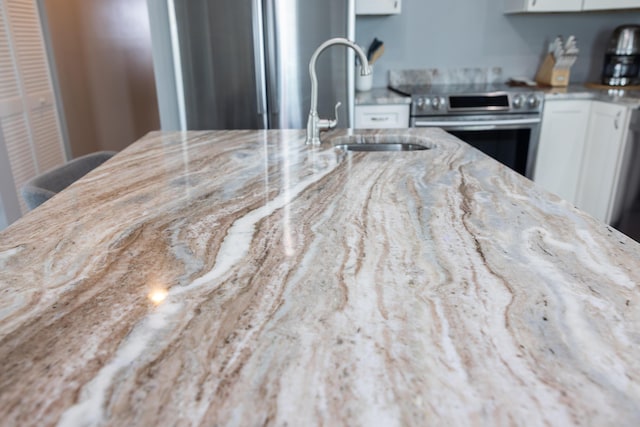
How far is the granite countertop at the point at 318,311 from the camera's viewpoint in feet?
1.60

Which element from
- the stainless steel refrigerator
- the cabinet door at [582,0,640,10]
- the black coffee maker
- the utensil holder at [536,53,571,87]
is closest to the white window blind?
the stainless steel refrigerator

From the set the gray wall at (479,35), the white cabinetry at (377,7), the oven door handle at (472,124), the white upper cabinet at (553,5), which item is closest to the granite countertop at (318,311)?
the oven door handle at (472,124)

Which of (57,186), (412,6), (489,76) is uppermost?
(412,6)

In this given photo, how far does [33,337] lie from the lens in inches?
23.5

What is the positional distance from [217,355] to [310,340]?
11 centimetres

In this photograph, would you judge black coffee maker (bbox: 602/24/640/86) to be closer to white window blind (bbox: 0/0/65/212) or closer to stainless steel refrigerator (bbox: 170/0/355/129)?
stainless steel refrigerator (bbox: 170/0/355/129)

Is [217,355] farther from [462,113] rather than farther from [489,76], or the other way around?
[489,76]

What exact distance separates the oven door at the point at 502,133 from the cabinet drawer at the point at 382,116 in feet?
0.23

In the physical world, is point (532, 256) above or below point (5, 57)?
below

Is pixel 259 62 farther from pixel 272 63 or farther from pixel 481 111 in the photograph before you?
pixel 481 111

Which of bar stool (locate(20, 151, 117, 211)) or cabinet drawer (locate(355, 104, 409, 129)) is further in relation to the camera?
cabinet drawer (locate(355, 104, 409, 129))

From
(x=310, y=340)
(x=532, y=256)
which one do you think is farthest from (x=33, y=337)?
(x=532, y=256)

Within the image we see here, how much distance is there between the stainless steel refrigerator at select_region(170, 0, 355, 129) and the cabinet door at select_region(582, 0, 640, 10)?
164 centimetres

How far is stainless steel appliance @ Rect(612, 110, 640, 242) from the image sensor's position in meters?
2.64
